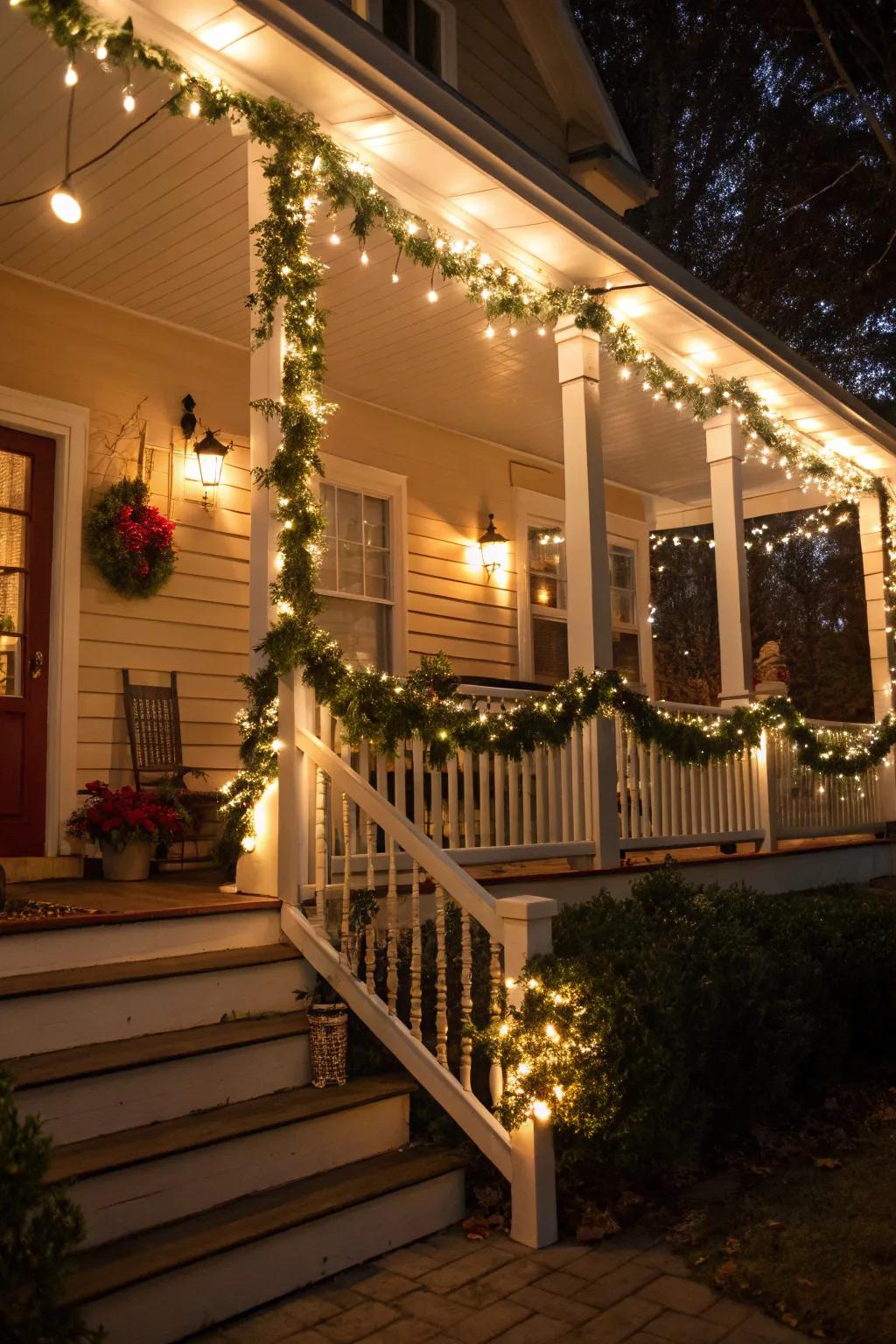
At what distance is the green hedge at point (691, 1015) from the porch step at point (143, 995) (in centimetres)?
103

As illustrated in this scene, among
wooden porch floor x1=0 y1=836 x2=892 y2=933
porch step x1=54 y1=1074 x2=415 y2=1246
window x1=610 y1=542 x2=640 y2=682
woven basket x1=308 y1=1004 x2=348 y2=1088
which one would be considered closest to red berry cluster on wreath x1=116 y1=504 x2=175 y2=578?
wooden porch floor x1=0 y1=836 x2=892 y2=933

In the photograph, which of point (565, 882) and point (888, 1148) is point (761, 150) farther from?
point (888, 1148)

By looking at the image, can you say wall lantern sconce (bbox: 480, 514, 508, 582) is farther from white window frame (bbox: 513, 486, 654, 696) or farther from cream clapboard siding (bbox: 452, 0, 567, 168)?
cream clapboard siding (bbox: 452, 0, 567, 168)

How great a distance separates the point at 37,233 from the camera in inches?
230

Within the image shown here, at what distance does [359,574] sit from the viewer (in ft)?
27.4

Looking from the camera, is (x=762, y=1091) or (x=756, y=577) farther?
(x=756, y=577)

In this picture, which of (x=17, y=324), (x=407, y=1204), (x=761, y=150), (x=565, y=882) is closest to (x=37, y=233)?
(x=17, y=324)

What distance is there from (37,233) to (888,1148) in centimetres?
570

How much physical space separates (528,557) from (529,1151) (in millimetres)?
6637

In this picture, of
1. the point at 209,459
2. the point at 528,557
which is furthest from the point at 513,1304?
the point at 528,557

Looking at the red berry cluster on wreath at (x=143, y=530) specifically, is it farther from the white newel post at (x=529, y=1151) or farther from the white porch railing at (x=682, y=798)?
the white newel post at (x=529, y=1151)

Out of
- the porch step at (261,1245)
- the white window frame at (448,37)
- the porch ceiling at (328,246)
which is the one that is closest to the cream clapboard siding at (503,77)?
the white window frame at (448,37)

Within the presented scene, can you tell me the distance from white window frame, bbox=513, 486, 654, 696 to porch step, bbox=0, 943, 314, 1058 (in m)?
5.47

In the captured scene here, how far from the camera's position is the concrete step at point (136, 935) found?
12.5 feet
